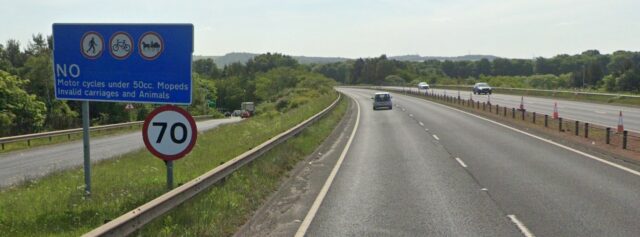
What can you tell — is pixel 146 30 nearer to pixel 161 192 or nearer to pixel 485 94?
pixel 161 192

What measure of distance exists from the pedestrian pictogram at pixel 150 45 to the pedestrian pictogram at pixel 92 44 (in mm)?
657

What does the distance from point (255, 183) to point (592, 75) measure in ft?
465

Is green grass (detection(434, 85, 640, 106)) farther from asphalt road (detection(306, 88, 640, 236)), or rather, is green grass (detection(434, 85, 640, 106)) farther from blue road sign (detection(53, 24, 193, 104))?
blue road sign (detection(53, 24, 193, 104))

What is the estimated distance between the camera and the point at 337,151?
20.5 m

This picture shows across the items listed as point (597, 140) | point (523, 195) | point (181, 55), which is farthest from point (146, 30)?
point (597, 140)

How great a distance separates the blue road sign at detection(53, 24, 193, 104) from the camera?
9.26 m

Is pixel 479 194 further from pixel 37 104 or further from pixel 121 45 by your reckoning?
pixel 37 104

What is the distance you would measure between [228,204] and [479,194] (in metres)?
4.68

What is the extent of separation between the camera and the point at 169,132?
898 cm

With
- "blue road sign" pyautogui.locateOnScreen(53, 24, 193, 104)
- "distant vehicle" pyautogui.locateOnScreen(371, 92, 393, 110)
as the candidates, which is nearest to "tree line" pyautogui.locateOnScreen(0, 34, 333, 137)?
"distant vehicle" pyautogui.locateOnScreen(371, 92, 393, 110)

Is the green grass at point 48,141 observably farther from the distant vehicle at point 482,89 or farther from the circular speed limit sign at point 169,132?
the distant vehicle at point 482,89

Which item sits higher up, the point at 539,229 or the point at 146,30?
the point at 146,30

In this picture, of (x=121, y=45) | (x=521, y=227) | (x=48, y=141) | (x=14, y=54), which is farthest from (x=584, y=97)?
(x=14, y=54)

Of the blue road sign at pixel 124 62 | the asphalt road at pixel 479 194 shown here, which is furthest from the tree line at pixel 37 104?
the blue road sign at pixel 124 62
